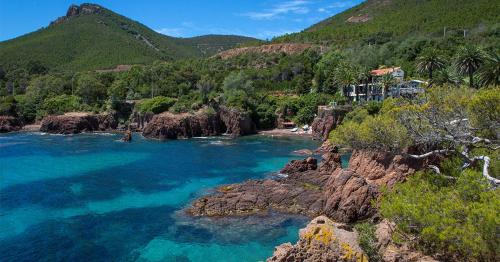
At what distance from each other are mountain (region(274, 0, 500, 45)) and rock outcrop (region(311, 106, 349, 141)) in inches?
2137

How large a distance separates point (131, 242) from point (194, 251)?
5.10m

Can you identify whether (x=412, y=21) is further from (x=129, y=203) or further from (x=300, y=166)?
(x=129, y=203)

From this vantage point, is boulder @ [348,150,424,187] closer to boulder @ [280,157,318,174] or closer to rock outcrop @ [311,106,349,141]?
boulder @ [280,157,318,174]

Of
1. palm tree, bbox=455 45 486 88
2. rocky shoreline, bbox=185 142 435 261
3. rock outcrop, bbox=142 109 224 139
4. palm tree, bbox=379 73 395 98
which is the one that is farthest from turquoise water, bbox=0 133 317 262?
palm tree, bbox=455 45 486 88

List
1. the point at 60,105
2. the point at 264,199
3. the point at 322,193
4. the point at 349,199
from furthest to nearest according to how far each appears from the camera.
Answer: the point at 60,105 → the point at 322,193 → the point at 264,199 → the point at 349,199

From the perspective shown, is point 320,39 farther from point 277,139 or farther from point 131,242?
point 131,242

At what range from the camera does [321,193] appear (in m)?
39.3

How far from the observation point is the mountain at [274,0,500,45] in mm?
125375

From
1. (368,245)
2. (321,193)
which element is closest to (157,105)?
(321,193)

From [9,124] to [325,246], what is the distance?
345 ft

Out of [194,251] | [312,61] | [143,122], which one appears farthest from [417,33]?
[194,251]

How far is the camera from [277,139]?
84188mm

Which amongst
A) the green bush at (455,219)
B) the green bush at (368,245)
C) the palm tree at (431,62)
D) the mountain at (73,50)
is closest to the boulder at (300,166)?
the green bush at (455,219)

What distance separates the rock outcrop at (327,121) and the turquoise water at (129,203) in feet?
25.5
